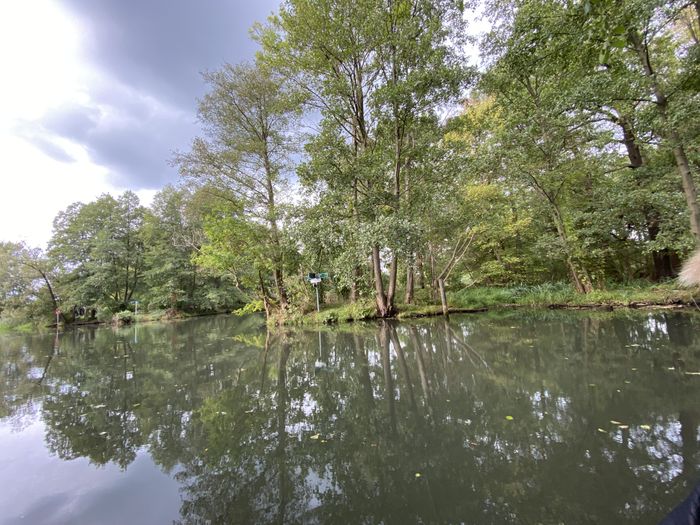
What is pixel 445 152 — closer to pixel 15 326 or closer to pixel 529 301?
pixel 529 301

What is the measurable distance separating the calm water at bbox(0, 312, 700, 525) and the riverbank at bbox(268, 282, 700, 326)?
4876 millimetres

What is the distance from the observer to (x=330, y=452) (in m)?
2.56

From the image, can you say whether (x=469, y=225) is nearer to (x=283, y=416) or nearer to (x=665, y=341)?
(x=665, y=341)

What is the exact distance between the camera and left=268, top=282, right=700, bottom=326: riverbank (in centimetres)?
918

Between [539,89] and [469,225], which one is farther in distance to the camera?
[469,225]

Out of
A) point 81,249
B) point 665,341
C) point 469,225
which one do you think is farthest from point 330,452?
point 81,249

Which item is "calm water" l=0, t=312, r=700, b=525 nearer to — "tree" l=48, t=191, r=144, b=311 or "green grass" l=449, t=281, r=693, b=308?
"green grass" l=449, t=281, r=693, b=308

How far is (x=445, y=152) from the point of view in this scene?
438 inches

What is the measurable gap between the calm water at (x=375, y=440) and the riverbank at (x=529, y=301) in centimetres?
488

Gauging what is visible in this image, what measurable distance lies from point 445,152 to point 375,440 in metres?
10.5

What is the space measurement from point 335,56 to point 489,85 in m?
5.15

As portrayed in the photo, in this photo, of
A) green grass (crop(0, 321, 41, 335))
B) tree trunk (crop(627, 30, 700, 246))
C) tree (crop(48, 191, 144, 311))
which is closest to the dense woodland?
tree trunk (crop(627, 30, 700, 246))

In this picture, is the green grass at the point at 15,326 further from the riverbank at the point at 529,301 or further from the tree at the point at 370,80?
the tree at the point at 370,80

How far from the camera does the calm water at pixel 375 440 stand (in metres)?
1.91
